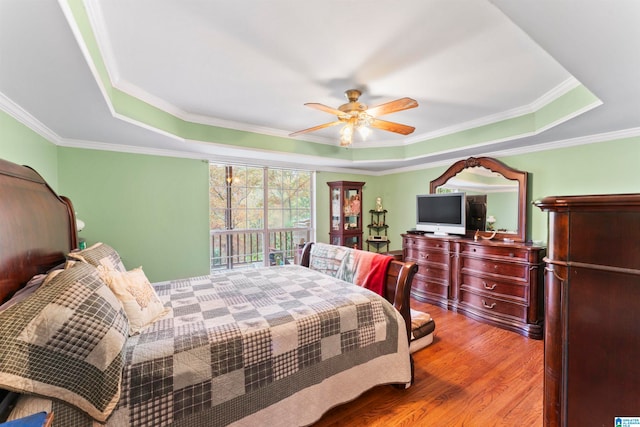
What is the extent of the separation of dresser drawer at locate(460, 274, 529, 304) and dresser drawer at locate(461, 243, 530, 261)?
304 mm

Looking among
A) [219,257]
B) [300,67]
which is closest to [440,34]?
[300,67]

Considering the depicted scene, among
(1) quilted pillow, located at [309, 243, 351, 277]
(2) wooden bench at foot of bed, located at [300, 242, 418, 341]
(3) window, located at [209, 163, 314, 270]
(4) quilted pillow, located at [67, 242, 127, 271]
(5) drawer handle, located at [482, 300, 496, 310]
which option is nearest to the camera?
(4) quilted pillow, located at [67, 242, 127, 271]

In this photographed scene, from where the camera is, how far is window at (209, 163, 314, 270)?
13.1 feet

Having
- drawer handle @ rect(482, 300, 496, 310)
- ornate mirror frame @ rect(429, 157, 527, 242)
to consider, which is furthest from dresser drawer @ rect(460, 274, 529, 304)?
ornate mirror frame @ rect(429, 157, 527, 242)

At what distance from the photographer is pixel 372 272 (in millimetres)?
2385

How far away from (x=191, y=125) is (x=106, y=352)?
2604mm

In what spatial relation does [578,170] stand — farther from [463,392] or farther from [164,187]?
[164,187]

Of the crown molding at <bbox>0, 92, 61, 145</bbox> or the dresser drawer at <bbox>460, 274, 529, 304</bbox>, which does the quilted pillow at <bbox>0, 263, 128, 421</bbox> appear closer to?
the crown molding at <bbox>0, 92, 61, 145</bbox>

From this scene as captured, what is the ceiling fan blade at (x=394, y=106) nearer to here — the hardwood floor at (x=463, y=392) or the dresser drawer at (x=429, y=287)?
the hardwood floor at (x=463, y=392)

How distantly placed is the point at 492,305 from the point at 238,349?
3.10 meters

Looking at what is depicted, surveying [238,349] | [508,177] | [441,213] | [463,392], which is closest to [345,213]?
[441,213]

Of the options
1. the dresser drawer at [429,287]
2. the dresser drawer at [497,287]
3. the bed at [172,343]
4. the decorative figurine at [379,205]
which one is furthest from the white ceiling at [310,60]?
the decorative figurine at [379,205]

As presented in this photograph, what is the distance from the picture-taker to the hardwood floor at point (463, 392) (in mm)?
1719

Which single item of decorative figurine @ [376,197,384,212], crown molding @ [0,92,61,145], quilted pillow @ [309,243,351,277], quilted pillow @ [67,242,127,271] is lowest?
quilted pillow @ [309,243,351,277]
